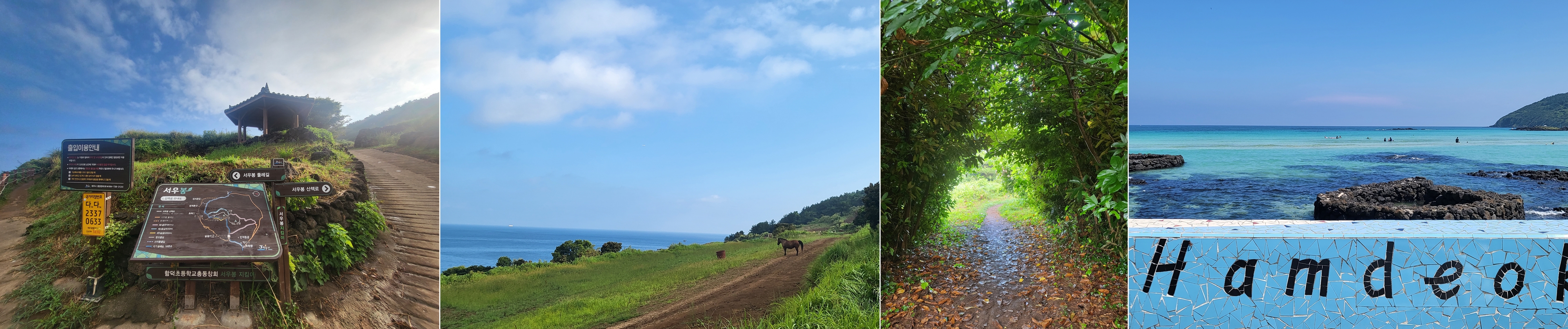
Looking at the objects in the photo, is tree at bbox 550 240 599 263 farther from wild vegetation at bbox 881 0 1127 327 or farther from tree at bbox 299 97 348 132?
wild vegetation at bbox 881 0 1127 327

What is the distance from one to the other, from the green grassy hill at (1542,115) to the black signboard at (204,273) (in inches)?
301

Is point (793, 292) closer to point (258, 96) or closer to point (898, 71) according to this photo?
point (898, 71)

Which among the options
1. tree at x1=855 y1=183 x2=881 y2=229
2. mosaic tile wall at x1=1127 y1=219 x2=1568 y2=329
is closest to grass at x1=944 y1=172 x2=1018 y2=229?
tree at x1=855 y1=183 x2=881 y2=229

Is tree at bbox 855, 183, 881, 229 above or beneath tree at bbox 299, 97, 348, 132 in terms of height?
beneath

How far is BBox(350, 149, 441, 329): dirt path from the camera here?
3.79m

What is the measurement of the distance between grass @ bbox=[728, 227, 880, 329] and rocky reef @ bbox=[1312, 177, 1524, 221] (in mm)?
2659

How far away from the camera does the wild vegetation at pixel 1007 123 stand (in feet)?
11.5

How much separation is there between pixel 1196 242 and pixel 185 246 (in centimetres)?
628

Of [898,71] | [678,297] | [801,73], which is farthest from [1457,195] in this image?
[678,297]

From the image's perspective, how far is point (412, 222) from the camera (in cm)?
388

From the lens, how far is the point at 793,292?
401 centimetres

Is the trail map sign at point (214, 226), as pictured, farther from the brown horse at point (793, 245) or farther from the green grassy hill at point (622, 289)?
the brown horse at point (793, 245)

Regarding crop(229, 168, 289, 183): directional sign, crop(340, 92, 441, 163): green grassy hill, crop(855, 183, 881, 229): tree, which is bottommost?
crop(855, 183, 881, 229): tree

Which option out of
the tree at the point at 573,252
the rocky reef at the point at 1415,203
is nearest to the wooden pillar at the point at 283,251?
the tree at the point at 573,252
